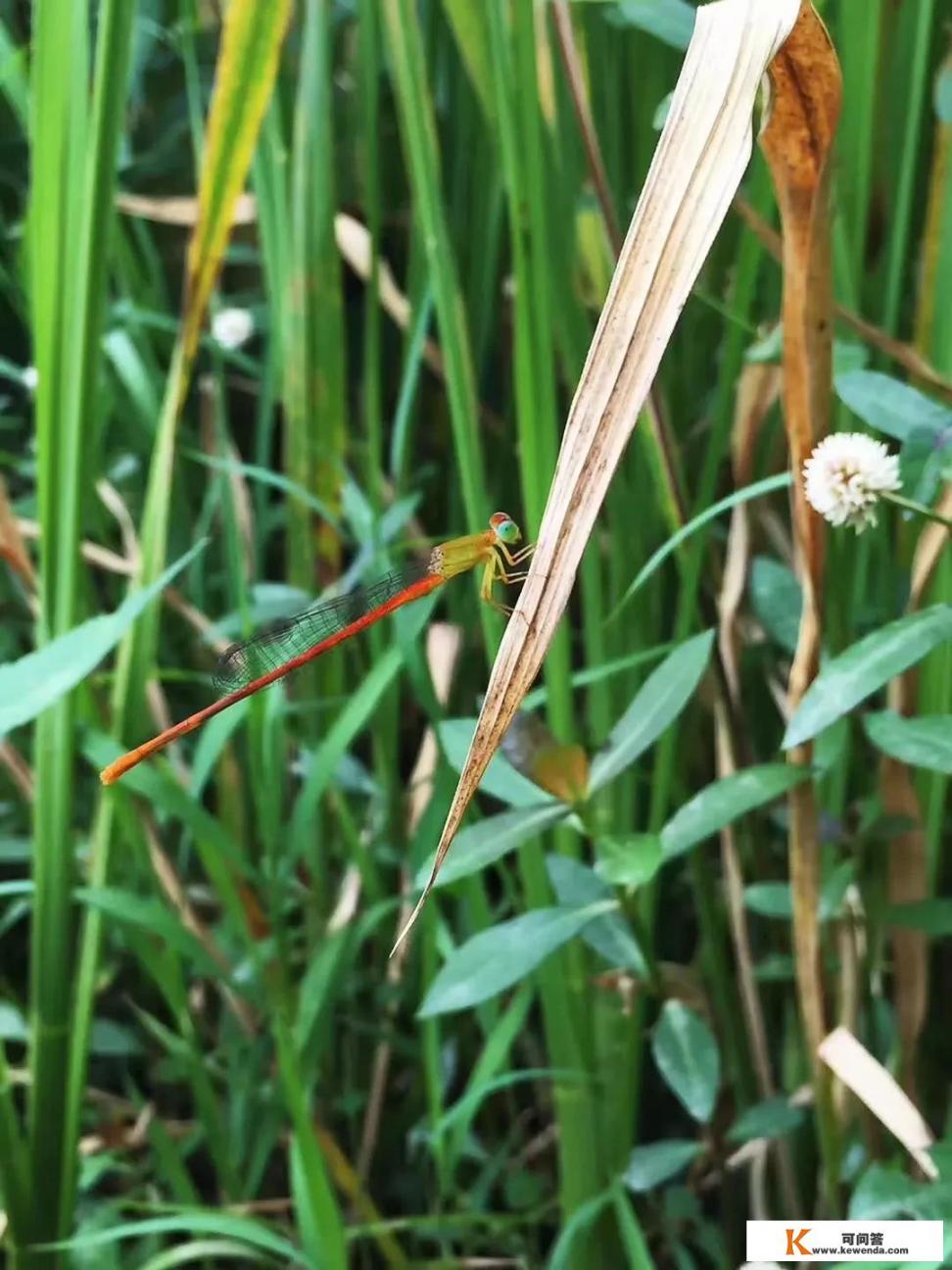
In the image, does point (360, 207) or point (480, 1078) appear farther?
point (360, 207)

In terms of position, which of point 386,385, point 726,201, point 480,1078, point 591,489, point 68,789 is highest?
point 386,385

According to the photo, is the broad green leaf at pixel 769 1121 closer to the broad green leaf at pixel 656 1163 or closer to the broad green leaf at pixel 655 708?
the broad green leaf at pixel 656 1163

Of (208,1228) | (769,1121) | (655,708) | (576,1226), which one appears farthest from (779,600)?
(208,1228)

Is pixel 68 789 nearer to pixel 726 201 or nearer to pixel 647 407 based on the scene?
pixel 647 407

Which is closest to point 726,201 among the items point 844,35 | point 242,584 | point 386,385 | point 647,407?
point 647,407

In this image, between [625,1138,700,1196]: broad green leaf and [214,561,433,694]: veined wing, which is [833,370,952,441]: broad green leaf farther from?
[625,1138,700,1196]: broad green leaf

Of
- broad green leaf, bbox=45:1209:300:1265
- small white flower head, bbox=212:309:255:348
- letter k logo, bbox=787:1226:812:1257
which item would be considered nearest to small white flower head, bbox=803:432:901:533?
letter k logo, bbox=787:1226:812:1257

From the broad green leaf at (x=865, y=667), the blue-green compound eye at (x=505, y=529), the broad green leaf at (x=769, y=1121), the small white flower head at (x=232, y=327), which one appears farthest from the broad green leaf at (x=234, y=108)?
the broad green leaf at (x=769, y=1121)
